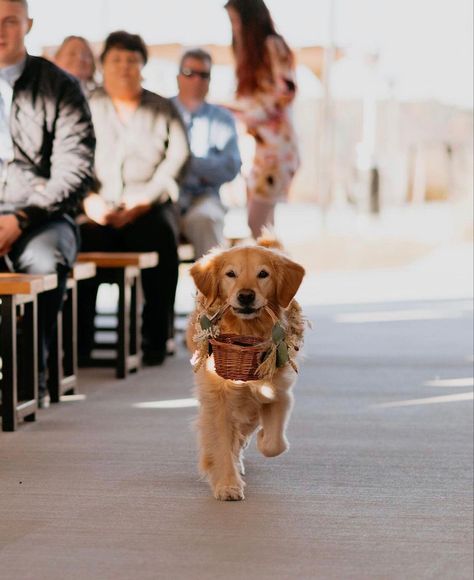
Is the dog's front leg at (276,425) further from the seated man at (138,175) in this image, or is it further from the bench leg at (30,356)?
the seated man at (138,175)

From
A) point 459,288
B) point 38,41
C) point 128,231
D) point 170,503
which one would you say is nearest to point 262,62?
point 128,231

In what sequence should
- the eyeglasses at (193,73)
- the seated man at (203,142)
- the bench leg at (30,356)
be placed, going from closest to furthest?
the bench leg at (30,356), the seated man at (203,142), the eyeglasses at (193,73)

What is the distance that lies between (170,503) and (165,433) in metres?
0.97

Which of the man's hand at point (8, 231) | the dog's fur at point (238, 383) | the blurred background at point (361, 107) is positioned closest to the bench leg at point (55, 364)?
the man's hand at point (8, 231)

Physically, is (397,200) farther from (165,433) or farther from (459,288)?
(165,433)

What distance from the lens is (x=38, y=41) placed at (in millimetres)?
12789

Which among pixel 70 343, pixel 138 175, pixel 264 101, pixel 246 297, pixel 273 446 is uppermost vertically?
pixel 264 101

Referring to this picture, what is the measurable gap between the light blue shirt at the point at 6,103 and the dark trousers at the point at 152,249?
1.27m

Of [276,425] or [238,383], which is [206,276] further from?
[276,425]

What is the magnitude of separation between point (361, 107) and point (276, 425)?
16227 mm

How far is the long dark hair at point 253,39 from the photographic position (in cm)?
577

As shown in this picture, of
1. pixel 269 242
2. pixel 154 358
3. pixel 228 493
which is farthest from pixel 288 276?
pixel 154 358

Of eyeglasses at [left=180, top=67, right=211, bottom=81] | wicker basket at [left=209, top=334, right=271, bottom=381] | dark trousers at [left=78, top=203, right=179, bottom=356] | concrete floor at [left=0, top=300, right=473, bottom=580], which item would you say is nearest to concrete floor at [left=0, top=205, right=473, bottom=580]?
concrete floor at [left=0, top=300, right=473, bottom=580]

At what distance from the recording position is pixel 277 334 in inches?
130
